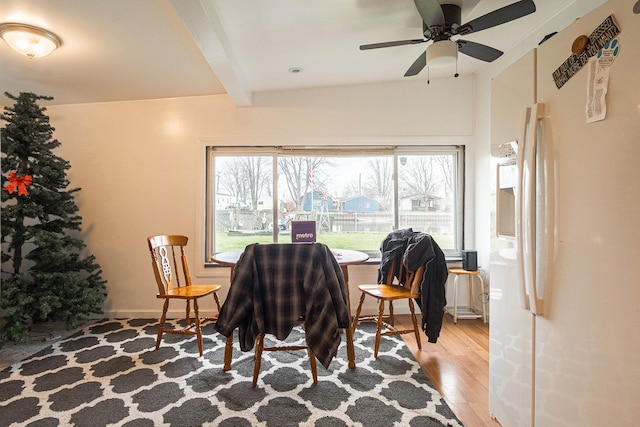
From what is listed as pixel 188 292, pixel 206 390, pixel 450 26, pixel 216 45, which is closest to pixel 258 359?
pixel 206 390

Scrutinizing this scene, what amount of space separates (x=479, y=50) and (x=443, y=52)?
323 mm

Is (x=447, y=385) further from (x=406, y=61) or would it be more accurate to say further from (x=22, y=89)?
(x=22, y=89)

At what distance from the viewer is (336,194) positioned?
3816mm

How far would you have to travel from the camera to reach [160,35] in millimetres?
2307

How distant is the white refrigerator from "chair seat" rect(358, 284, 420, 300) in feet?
3.15

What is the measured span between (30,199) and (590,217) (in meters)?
3.90

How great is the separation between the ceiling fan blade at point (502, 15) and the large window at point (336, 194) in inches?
71.3

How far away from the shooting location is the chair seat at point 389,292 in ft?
8.35

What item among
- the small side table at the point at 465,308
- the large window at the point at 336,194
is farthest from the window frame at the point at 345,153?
the small side table at the point at 465,308

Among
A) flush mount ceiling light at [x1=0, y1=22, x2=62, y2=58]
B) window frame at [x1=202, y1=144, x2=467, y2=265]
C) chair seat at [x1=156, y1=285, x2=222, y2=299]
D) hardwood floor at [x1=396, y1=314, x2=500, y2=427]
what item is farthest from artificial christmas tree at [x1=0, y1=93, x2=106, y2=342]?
hardwood floor at [x1=396, y1=314, x2=500, y2=427]

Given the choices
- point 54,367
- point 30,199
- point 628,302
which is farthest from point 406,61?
point 54,367

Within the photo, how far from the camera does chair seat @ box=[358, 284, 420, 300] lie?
2.54 meters

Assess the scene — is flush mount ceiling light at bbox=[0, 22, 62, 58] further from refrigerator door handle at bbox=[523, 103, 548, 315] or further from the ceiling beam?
refrigerator door handle at bbox=[523, 103, 548, 315]

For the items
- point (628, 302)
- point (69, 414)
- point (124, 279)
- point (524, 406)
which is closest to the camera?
point (628, 302)
